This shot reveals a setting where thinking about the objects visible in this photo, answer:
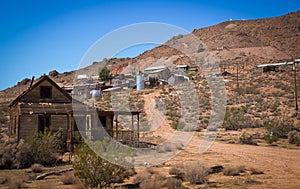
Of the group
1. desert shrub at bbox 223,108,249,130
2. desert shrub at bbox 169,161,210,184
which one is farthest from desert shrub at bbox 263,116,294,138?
desert shrub at bbox 169,161,210,184

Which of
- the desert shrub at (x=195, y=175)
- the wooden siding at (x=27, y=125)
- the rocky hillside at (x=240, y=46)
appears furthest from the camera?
the rocky hillside at (x=240, y=46)

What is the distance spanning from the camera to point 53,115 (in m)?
20.5

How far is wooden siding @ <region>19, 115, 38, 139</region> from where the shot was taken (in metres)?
19.7

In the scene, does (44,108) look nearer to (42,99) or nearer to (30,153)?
(42,99)

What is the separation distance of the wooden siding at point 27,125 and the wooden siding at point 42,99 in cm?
136

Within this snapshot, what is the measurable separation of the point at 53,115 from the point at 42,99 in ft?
4.67

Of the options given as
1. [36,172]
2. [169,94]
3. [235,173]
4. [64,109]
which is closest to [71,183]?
[36,172]

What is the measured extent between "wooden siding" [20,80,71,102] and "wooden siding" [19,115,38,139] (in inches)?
53.4

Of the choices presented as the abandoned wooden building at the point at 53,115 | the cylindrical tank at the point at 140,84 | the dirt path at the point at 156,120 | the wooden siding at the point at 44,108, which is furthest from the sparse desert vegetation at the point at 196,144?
the wooden siding at the point at 44,108

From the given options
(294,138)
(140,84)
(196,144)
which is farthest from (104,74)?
(294,138)

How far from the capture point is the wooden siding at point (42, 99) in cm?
2083

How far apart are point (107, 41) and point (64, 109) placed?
7.55 meters

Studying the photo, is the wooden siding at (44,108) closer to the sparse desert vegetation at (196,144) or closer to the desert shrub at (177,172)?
the sparse desert vegetation at (196,144)

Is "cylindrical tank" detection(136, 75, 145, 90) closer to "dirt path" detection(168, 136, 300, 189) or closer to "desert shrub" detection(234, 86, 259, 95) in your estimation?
"desert shrub" detection(234, 86, 259, 95)
